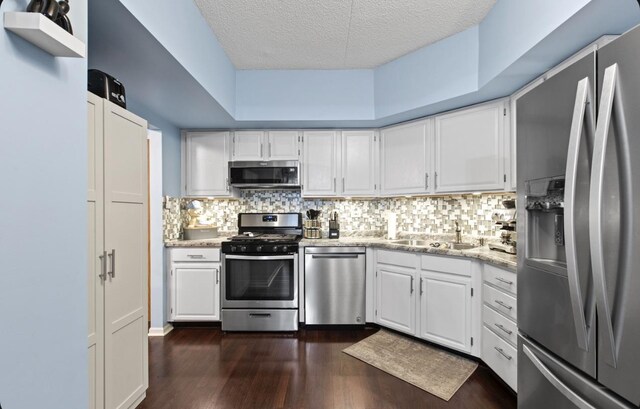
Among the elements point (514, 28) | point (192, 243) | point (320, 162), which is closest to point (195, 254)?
point (192, 243)

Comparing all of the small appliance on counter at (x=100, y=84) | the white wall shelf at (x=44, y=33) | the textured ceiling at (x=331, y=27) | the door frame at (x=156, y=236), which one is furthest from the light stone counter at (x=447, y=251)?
the white wall shelf at (x=44, y=33)

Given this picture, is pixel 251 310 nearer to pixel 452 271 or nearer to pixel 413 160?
pixel 452 271

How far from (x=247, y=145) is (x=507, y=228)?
271 centimetres

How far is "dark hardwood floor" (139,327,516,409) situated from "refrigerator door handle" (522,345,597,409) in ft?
3.02

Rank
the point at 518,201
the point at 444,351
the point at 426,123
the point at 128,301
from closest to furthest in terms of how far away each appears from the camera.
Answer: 1. the point at 518,201
2. the point at 128,301
3. the point at 444,351
4. the point at 426,123

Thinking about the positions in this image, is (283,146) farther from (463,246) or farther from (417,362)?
(417,362)

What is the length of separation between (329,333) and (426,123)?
2330 millimetres

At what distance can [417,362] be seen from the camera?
246 cm

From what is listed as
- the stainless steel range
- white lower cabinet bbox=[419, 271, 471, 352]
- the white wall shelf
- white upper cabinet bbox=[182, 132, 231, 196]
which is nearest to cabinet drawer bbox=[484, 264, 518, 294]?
white lower cabinet bbox=[419, 271, 471, 352]

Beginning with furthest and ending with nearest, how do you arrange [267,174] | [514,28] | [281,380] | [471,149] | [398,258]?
[267,174], [398,258], [471,149], [281,380], [514,28]

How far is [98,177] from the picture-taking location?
1466 millimetres

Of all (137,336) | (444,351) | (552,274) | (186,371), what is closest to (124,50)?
(137,336)

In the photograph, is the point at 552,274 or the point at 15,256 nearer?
the point at 15,256

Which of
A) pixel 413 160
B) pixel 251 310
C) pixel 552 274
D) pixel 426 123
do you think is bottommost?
pixel 251 310
